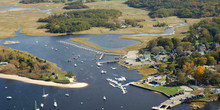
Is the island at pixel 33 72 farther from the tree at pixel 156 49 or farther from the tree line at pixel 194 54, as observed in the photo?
the tree at pixel 156 49

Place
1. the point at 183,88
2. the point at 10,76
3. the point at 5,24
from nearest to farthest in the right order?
the point at 183,88
the point at 10,76
the point at 5,24

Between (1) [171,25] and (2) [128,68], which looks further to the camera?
(1) [171,25]

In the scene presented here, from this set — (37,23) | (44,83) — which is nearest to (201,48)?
(44,83)

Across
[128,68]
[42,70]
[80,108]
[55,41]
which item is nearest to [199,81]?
[128,68]

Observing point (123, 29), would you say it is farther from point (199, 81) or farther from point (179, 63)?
point (199, 81)

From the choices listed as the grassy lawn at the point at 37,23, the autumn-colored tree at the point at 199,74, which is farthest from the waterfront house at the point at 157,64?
the grassy lawn at the point at 37,23

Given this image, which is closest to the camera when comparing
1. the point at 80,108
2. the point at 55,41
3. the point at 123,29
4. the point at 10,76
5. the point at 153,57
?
the point at 80,108
